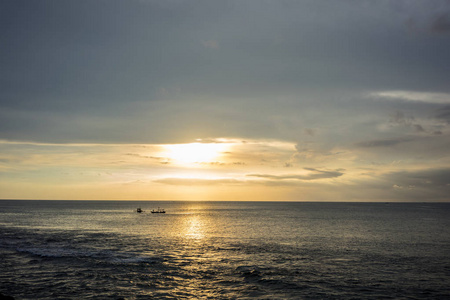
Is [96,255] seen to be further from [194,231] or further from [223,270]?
[194,231]

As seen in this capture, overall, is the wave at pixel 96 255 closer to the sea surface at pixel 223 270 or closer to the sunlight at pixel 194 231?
the sea surface at pixel 223 270

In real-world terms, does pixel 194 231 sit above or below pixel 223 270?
below

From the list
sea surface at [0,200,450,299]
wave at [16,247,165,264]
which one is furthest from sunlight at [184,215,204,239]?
wave at [16,247,165,264]

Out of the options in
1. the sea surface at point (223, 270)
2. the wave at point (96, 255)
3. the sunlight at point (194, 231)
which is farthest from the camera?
the sunlight at point (194, 231)

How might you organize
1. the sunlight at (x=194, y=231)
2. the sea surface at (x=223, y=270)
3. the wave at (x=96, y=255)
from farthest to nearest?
the sunlight at (x=194, y=231) < the wave at (x=96, y=255) < the sea surface at (x=223, y=270)

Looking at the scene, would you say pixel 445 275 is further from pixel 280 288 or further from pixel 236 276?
pixel 236 276

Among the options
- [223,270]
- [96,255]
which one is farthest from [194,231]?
[223,270]

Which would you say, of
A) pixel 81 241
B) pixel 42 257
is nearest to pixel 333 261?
pixel 42 257

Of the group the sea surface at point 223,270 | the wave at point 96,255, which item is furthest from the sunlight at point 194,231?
the wave at point 96,255

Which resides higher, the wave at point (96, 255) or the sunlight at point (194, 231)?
the wave at point (96, 255)

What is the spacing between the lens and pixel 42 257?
50.7m

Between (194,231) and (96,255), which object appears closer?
(96,255)

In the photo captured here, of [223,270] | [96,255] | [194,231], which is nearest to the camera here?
[223,270]

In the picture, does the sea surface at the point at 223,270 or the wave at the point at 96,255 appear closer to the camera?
the sea surface at the point at 223,270
